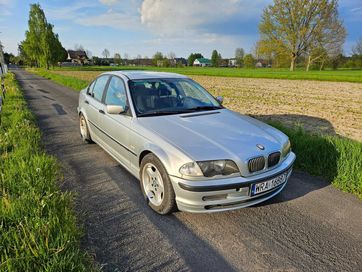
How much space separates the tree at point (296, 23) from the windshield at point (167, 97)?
1899 inches

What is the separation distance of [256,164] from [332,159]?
210 centimetres

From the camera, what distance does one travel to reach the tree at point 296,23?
4491cm

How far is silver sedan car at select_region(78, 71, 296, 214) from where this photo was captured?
2.72 metres

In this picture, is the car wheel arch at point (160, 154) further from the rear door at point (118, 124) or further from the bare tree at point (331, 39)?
the bare tree at point (331, 39)

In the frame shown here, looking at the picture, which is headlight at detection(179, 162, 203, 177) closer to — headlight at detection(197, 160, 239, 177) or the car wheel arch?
headlight at detection(197, 160, 239, 177)

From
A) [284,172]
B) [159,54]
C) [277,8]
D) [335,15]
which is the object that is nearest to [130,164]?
[284,172]

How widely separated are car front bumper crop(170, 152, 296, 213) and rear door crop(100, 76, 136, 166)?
3.56 ft

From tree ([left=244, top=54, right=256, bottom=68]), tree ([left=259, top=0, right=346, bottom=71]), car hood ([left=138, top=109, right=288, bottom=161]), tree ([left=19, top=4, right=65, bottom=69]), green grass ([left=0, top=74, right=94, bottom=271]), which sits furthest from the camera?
tree ([left=244, top=54, right=256, bottom=68])

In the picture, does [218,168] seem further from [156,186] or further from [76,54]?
[76,54]

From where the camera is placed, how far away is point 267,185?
2.96 m

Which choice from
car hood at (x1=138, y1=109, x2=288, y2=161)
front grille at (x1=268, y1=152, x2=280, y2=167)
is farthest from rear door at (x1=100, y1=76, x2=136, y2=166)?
front grille at (x1=268, y1=152, x2=280, y2=167)

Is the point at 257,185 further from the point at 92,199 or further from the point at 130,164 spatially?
the point at 92,199

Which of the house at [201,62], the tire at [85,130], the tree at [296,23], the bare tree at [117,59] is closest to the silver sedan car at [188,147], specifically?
the tire at [85,130]

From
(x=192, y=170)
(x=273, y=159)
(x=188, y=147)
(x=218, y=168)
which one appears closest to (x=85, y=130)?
(x=188, y=147)
